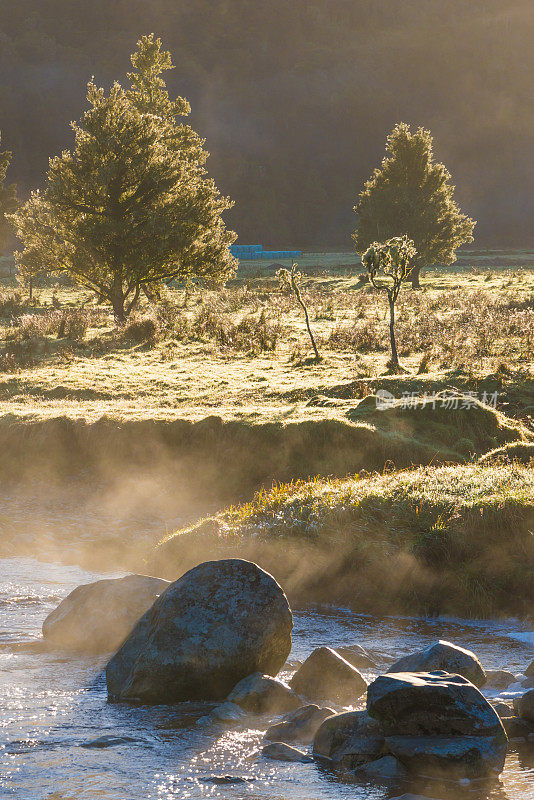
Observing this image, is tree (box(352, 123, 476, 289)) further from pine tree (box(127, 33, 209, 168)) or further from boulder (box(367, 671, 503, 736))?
boulder (box(367, 671, 503, 736))

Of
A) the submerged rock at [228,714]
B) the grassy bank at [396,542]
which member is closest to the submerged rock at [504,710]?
the submerged rock at [228,714]

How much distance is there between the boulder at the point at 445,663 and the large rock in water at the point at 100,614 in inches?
159

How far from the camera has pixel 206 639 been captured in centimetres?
1009

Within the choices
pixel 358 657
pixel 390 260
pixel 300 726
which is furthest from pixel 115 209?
pixel 300 726

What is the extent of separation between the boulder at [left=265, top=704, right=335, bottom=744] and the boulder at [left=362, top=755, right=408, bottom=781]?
829 mm

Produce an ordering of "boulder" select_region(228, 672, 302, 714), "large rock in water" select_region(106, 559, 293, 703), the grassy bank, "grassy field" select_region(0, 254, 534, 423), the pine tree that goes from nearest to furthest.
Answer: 1. "boulder" select_region(228, 672, 302, 714)
2. "large rock in water" select_region(106, 559, 293, 703)
3. the grassy bank
4. "grassy field" select_region(0, 254, 534, 423)
5. the pine tree

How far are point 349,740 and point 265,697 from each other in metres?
1.56

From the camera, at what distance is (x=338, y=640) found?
12219 millimetres

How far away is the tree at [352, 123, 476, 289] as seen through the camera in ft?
237

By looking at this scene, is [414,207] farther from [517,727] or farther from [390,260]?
[517,727]

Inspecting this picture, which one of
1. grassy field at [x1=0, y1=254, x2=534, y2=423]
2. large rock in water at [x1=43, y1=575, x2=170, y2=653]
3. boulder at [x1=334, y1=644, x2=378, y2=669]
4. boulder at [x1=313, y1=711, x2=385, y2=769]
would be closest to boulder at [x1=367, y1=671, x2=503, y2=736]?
boulder at [x1=313, y1=711, x2=385, y2=769]

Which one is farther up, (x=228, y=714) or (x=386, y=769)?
(x=386, y=769)

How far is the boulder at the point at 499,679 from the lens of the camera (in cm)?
1008

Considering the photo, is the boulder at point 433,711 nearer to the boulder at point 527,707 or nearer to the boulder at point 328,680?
the boulder at point 527,707
